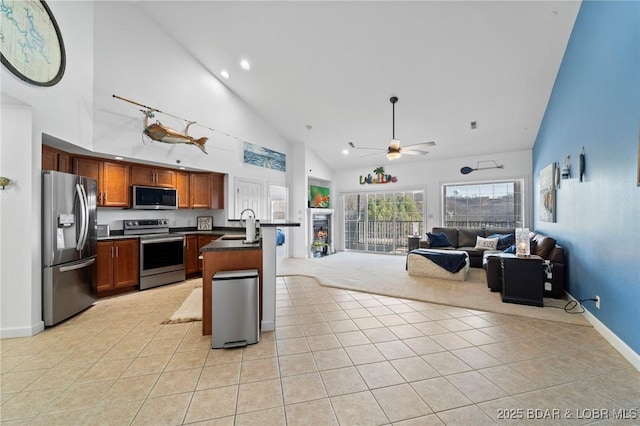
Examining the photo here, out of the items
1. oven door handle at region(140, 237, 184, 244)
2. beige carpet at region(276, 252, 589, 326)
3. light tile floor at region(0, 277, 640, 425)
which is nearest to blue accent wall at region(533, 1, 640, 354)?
beige carpet at region(276, 252, 589, 326)

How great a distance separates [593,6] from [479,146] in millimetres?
3638

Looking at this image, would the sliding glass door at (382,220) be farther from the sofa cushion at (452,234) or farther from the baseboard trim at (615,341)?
the baseboard trim at (615,341)

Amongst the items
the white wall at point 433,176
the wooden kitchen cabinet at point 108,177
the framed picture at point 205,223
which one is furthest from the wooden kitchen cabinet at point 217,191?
the white wall at point 433,176

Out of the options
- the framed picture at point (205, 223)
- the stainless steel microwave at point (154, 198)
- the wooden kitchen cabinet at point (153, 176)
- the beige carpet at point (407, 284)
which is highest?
the wooden kitchen cabinet at point (153, 176)

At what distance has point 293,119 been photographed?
6.29 metres

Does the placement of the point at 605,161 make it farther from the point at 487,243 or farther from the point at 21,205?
the point at 21,205

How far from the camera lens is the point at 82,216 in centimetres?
323

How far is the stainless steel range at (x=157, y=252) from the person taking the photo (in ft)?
14.0

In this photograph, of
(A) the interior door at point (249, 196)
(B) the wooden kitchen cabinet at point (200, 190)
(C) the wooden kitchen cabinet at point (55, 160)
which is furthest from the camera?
(A) the interior door at point (249, 196)

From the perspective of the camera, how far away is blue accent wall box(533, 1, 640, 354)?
222 cm

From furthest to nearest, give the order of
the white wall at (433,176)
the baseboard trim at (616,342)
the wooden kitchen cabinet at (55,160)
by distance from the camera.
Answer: the white wall at (433,176) → the wooden kitchen cabinet at (55,160) → the baseboard trim at (616,342)

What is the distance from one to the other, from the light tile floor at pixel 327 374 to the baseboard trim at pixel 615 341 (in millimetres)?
62

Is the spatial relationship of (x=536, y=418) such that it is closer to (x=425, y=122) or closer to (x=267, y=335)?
(x=267, y=335)

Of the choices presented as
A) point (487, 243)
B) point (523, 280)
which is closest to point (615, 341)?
point (523, 280)
